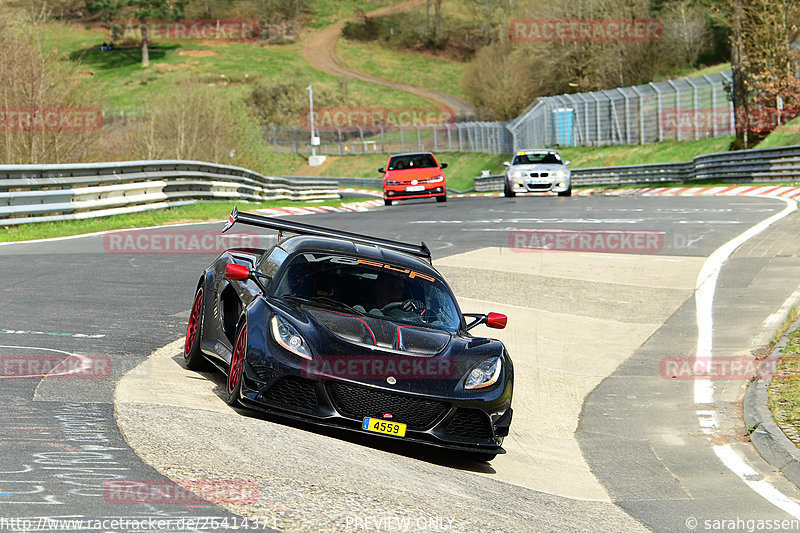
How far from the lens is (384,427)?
6852 mm

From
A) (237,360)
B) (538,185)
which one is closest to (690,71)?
(538,185)

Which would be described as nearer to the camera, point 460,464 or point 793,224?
point 460,464

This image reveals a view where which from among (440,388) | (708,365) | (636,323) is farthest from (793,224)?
(440,388)

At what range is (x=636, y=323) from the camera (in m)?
12.9

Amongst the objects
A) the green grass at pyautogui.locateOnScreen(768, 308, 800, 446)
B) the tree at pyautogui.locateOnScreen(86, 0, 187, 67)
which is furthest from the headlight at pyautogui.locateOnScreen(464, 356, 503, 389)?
the tree at pyautogui.locateOnScreen(86, 0, 187, 67)

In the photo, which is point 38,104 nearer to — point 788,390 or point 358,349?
point 358,349

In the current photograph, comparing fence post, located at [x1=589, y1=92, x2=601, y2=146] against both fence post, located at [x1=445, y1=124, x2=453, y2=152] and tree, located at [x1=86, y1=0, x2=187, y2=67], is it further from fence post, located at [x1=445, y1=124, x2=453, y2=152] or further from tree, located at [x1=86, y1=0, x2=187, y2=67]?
tree, located at [x1=86, y1=0, x2=187, y2=67]

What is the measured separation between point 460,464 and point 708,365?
180 inches

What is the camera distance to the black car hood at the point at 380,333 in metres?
7.04

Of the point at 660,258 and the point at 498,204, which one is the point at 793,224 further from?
the point at 498,204

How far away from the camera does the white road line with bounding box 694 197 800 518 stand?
22.7ft

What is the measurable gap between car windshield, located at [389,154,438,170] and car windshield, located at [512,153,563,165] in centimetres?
291

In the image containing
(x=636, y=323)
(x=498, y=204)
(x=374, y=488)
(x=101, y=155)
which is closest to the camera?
(x=374, y=488)

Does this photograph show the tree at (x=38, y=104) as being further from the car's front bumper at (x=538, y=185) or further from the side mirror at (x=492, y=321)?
the side mirror at (x=492, y=321)
